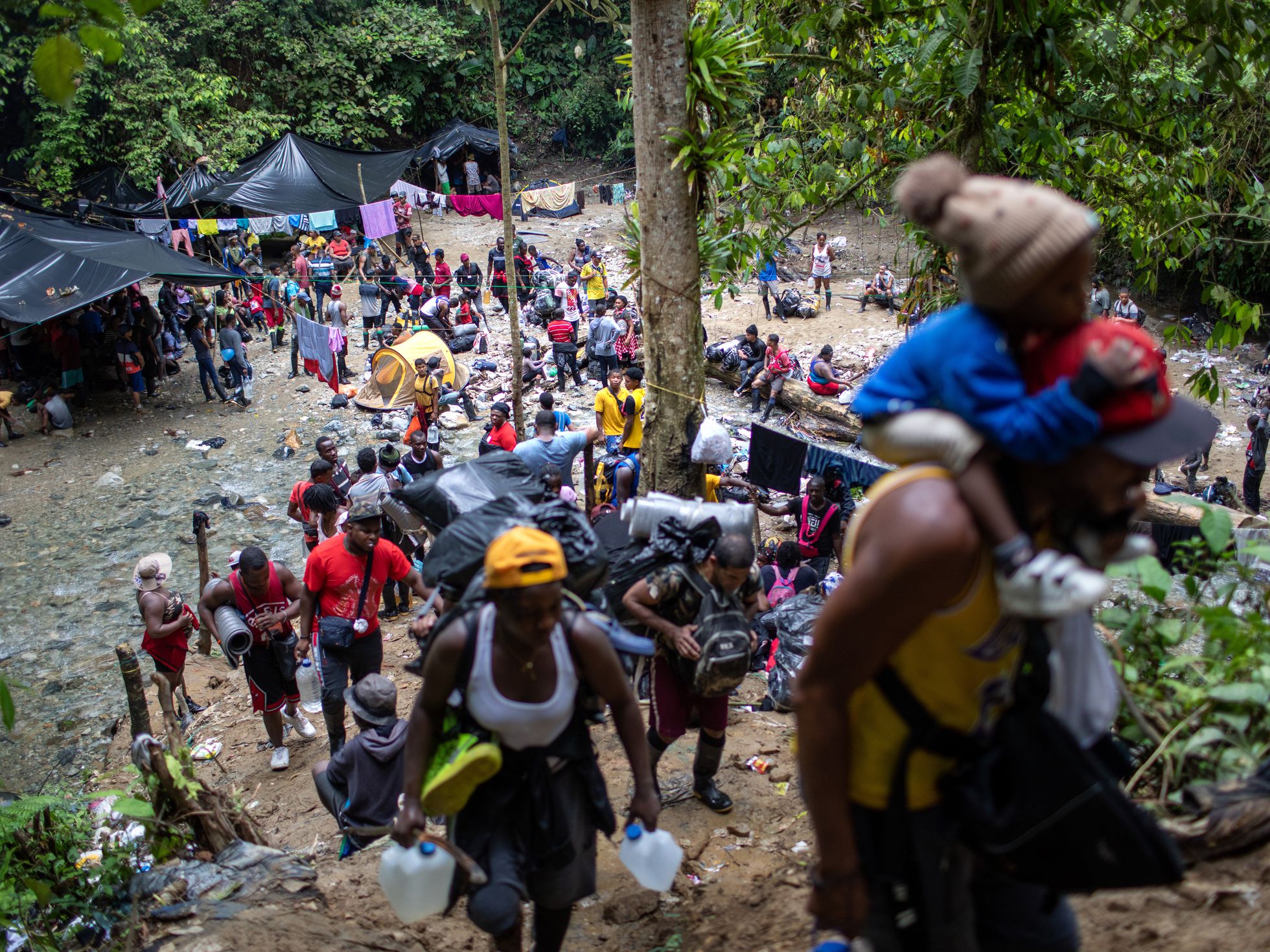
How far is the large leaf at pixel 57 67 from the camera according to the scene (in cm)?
219

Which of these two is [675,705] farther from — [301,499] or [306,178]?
[306,178]

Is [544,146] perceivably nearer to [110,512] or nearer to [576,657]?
[110,512]

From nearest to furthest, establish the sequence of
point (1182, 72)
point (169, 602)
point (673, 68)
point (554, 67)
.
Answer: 1. point (673, 68)
2. point (169, 602)
3. point (1182, 72)
4. point (554, 67)

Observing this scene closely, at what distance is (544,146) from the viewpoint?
32.6 metres

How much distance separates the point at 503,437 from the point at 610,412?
1555mm

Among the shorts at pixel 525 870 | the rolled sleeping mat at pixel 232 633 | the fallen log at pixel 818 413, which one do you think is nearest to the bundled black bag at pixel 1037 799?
the shorts at pixel 525 870

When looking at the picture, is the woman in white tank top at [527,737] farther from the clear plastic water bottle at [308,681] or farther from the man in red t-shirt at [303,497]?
the man in red t-shirt at [303,497]

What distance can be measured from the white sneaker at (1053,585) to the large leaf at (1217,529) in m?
1.79

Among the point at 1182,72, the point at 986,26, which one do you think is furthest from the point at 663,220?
the point at 1182,72

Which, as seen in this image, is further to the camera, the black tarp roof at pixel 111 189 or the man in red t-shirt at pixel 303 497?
the black tarp roof at pixel 111 189

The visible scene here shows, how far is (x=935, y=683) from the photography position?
5.35 feet

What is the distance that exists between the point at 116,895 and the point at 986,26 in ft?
19.3

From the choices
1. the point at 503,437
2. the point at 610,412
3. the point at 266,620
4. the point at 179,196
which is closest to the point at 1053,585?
the point at 266,620

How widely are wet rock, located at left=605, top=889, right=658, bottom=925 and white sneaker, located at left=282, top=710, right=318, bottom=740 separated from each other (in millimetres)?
3444
